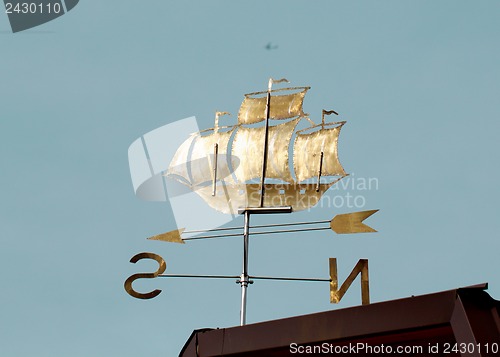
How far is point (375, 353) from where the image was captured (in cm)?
692

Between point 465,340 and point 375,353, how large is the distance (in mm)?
1116

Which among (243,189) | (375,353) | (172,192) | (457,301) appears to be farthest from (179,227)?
(457,301)

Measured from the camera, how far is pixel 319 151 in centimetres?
1089

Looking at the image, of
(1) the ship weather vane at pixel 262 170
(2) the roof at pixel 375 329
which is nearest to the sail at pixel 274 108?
(1) the ship weather vane at pixel 262 170

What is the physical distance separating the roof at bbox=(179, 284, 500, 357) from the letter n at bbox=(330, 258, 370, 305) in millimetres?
711

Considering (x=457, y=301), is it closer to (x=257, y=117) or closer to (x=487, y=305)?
(x=487, y=305)

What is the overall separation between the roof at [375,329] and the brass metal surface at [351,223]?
2004mm

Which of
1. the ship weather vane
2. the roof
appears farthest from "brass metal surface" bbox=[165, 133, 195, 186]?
the roof

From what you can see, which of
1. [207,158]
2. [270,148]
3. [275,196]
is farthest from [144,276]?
[270,148]

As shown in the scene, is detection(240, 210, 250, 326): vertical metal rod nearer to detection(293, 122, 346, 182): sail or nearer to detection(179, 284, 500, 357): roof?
detection(179, 284, 500, 357): roof

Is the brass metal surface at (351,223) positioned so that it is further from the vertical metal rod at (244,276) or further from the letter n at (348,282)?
the vertical metal rod at (244,276)

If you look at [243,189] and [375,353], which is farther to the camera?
[243,189]

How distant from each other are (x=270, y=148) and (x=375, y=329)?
15.7 feet

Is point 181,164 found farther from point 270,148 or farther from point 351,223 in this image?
point 351,223
